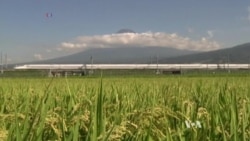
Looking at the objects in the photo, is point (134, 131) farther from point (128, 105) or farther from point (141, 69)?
point (141, 69)

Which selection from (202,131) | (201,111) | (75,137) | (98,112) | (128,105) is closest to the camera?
(75,137)

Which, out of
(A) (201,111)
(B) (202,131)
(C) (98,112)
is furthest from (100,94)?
(A) (201,111)

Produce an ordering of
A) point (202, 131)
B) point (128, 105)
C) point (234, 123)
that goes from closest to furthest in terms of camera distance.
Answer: point (234, 123)
point (202, 131)
point (128, 105)

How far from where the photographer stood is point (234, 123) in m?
1.73

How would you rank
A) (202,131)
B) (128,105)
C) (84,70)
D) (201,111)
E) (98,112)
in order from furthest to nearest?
(84,70) → (128,105) → (201,111) → (202,131) → (98,112)

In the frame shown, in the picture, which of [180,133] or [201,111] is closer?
[180,133]

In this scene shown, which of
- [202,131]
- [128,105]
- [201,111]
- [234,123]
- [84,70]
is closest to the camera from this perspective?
[234,123]

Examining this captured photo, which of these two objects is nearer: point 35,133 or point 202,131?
point 35,133

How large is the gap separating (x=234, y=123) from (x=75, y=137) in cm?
73

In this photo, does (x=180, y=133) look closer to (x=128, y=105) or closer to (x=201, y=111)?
(x=201, y=111)

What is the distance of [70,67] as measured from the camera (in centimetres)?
10100

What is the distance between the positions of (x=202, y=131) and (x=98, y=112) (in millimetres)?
546

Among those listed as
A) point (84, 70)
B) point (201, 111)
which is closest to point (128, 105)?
point (201, 111)

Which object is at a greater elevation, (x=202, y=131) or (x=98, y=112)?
(x=98, y=112)
